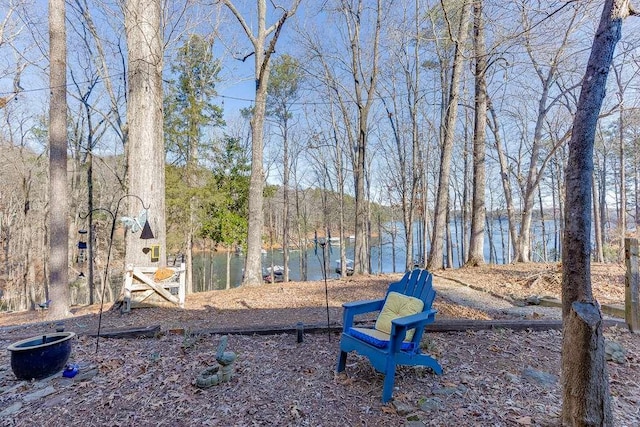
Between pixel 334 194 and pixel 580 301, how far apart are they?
15.5m

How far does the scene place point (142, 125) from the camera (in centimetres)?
483

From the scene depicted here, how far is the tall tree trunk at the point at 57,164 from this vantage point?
4.82m

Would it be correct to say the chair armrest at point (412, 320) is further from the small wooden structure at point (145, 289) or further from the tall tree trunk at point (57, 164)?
the tall tree trunk at point (57, 164)

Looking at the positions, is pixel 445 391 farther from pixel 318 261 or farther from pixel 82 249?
pixel 318 261

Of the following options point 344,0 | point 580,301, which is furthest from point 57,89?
point 344,0

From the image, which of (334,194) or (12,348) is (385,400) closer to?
(12,348)

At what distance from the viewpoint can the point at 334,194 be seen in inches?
673

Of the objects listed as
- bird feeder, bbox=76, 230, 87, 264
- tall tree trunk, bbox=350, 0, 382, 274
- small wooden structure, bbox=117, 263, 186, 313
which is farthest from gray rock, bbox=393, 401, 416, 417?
tall tree trunk, bbox=350, 0, 382, 274

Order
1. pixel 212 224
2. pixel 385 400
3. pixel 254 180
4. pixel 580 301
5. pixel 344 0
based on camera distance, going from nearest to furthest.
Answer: pixel 580 301 → pixel 385 400 → pixel 254 180 → pixel 344 0 → pixel 212 224

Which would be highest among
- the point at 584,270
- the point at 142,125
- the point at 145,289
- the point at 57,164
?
the point at 142,125

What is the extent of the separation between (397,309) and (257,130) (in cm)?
574

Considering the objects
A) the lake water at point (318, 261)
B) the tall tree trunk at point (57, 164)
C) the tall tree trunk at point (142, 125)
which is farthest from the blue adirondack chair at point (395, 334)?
the lake water at point (318, 261)

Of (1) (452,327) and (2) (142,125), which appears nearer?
(1) (452,327)

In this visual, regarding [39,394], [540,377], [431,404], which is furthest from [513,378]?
[39,394]
